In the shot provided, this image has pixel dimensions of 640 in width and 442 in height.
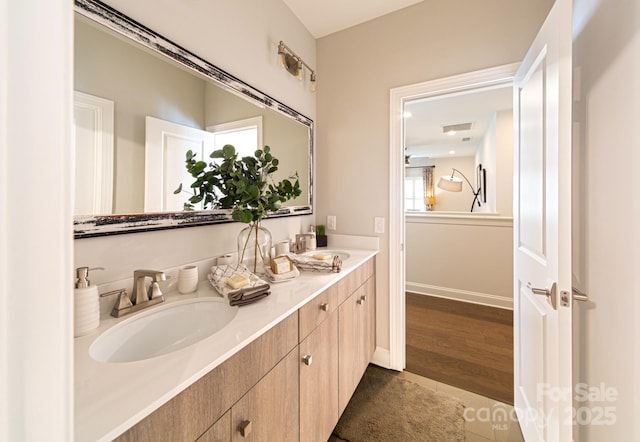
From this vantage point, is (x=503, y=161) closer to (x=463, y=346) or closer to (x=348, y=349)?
(x=463, y=346)

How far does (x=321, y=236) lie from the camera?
6.73ft

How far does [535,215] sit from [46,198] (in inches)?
61.8

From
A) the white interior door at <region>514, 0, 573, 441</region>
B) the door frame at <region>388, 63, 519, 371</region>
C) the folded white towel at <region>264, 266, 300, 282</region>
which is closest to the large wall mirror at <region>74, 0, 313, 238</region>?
the folded white towel at <region>264, 266, 300, 282</region>

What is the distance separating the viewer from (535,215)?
118 cm

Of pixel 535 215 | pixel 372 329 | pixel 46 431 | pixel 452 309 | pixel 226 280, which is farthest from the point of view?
pixel 452 309

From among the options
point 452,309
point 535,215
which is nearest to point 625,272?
point 535,215

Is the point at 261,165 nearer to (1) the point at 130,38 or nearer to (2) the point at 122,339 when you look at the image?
(1) the point at 130,38

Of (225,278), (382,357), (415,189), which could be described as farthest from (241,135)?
(415,189)

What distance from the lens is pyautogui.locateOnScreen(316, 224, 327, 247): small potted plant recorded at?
2035 millimetres

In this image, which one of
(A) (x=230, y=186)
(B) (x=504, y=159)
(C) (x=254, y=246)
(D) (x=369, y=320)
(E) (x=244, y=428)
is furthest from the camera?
(B) (x=504, y=159)

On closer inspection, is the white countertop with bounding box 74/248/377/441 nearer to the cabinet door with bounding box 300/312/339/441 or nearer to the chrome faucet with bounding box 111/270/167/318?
the chrome faucet with bounding box 111/270/167/318

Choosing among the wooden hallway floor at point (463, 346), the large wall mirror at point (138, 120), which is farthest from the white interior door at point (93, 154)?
the wooden hallway floor at point (463, 346)

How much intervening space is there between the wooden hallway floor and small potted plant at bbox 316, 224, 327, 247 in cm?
115

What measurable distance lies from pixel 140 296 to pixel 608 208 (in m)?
1.65
